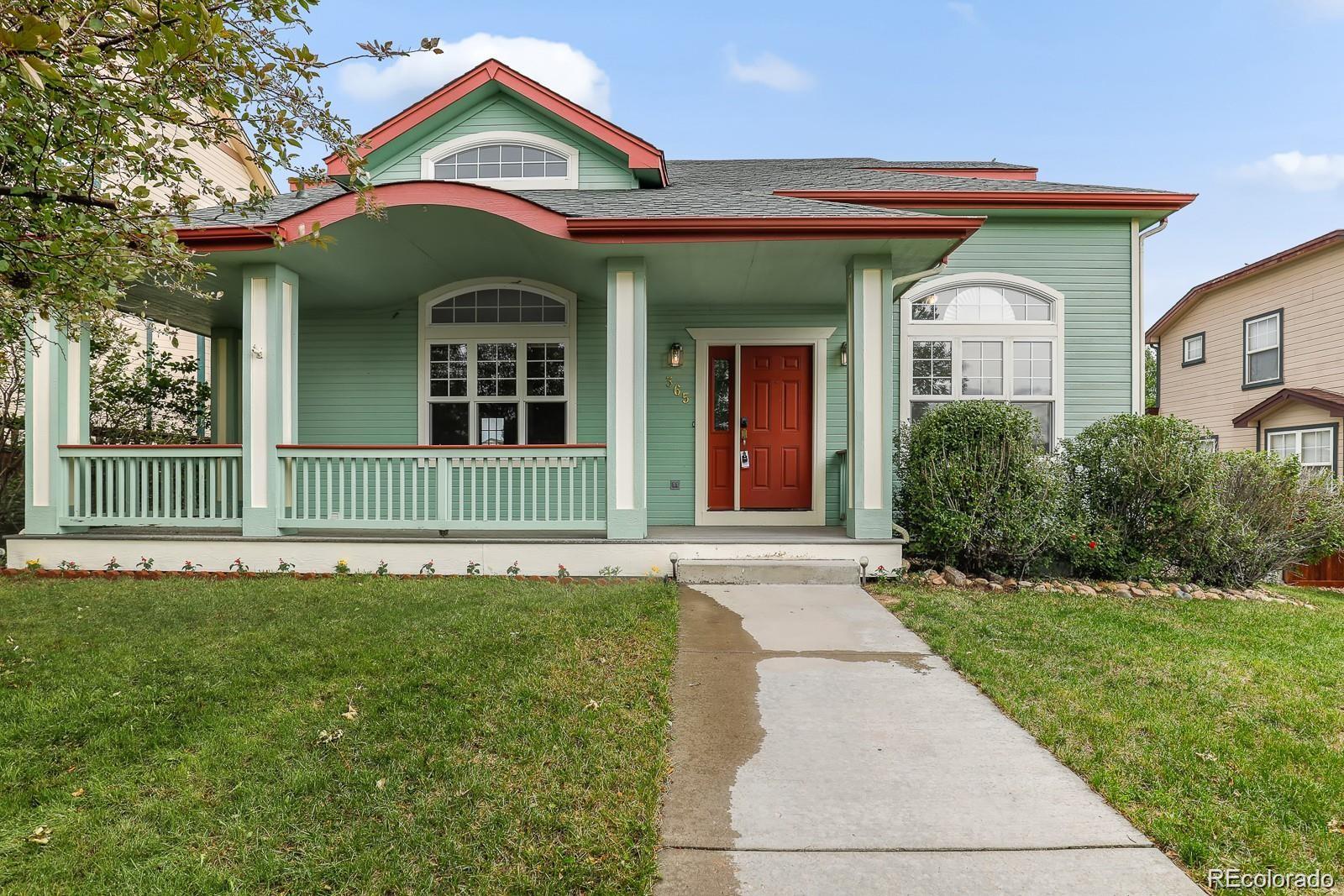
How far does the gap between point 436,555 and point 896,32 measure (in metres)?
14.1

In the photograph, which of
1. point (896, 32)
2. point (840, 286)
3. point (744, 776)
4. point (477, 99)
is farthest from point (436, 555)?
point (896, 32)

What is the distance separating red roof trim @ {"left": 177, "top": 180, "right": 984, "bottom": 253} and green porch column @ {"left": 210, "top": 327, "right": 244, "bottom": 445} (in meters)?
2.87

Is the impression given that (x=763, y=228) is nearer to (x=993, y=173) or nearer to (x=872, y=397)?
(x=872, y=397)

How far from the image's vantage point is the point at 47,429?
6.14 metres

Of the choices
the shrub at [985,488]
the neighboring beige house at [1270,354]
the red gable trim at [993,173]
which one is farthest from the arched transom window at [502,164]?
the neighboring beige house at [1270,354]

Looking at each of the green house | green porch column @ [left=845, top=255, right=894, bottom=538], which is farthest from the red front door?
green porch column @ [left=845, top=255, right=894, bottom=538]

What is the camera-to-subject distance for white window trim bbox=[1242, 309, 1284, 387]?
12953 mm

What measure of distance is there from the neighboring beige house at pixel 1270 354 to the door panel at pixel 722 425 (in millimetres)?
8276

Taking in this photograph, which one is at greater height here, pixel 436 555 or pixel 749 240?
pixel 749 240

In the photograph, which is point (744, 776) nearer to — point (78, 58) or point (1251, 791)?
point (1251, 791)

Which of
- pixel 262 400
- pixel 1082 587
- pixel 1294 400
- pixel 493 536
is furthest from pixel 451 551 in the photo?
pixel 1294 400

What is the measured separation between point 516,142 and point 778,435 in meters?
4.66

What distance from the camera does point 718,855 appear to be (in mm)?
1988

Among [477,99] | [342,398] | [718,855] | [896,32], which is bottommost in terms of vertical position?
[718,855]
